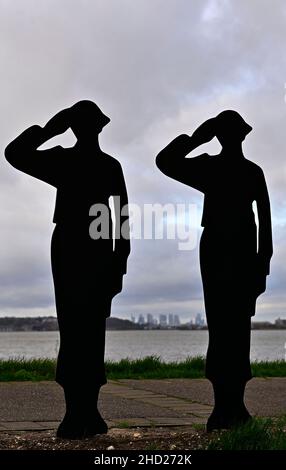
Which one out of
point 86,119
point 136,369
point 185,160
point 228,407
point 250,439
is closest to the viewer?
point 250,439

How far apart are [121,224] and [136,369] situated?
6860 millimetres

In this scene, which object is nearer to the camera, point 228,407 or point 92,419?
point 92,419

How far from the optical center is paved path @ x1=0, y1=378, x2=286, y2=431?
7.98 meters

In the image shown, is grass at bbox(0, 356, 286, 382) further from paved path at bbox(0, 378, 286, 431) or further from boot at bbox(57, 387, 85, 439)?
boot at bbox(57, 387, 85, 439)

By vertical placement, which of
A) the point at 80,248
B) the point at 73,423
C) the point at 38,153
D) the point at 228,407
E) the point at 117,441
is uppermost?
the point at 38,153

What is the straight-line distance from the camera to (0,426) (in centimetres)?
755

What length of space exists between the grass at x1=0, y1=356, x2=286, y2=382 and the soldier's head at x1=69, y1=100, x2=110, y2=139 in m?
5.73

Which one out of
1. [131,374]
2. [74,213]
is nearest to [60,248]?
[74,213]

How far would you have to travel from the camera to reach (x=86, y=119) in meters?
7.14

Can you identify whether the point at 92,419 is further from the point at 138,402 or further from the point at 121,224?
the point at 138,402

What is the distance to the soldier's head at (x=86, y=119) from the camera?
713cm

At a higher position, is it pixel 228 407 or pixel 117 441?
pixel 228 407

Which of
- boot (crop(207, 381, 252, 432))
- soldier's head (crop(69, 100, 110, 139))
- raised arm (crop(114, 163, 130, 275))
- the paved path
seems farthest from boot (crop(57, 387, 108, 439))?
soldier's head (crop(69, 100, 110, 139))

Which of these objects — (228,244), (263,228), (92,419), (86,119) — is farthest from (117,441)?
(86,119)
